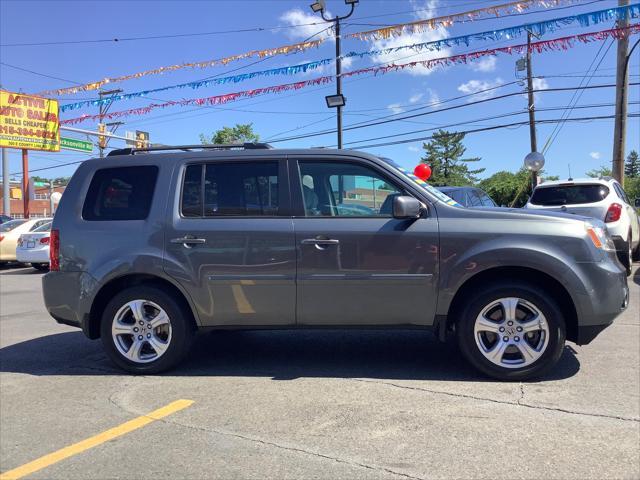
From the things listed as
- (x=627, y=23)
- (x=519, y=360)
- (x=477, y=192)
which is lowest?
(x=519, y=360)

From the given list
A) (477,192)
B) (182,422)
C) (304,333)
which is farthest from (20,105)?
(182,422)

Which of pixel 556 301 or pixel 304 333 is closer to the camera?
Result: pixel 556 301

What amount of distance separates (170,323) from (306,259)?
1344mm

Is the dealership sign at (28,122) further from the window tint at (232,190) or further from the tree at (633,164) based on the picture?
the tree at (633,164)

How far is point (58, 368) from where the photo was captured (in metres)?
4.94

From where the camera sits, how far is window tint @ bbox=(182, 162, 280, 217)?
4.47m

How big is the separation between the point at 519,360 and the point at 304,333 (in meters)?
2.53

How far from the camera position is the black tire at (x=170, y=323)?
449cm

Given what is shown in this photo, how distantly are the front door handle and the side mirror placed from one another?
164 centimetres

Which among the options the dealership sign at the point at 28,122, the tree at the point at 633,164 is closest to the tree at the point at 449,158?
the dealership sign at the point at 28,122

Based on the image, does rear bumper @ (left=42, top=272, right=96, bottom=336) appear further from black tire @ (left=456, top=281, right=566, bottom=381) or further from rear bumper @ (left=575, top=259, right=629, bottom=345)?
rear bumper @ (left=575, top=259, right=629, bottom=345)

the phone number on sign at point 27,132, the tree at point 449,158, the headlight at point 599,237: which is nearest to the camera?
the headlight at point 599,237

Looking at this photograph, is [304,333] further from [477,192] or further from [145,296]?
[477,192]

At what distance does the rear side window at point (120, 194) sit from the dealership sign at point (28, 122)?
2378 centimetres
